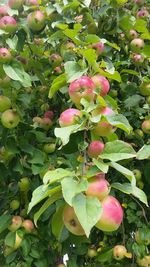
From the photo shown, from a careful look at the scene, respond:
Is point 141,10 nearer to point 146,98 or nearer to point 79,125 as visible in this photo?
point 146,98

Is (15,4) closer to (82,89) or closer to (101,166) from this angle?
(82,89)

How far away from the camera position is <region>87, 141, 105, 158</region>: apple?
1.01 meters

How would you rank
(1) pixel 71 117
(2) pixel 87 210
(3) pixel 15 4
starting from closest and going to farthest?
1. (2) pixel 87 210
2. (1) pixel 71 117
3. (3) pixel 15 4

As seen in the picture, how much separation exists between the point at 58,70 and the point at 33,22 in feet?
1.15

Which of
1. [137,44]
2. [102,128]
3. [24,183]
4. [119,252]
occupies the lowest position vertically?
[119,252]

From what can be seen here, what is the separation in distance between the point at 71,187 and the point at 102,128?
243 millimetres

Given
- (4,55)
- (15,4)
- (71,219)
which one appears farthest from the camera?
(15,4)

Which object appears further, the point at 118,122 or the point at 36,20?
the point at 36,20

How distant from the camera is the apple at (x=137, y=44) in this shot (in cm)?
179

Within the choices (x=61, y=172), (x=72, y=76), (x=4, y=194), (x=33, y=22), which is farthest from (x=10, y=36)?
(x=61, y=172)

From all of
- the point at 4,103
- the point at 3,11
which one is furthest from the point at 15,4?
the point at 4,103

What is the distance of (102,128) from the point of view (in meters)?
1.06

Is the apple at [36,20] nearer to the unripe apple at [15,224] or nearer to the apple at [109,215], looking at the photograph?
the unripe apple at [15,224]

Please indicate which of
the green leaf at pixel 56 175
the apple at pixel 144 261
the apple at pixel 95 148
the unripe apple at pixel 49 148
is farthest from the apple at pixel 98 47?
Result: the apple at pixel 144 261
